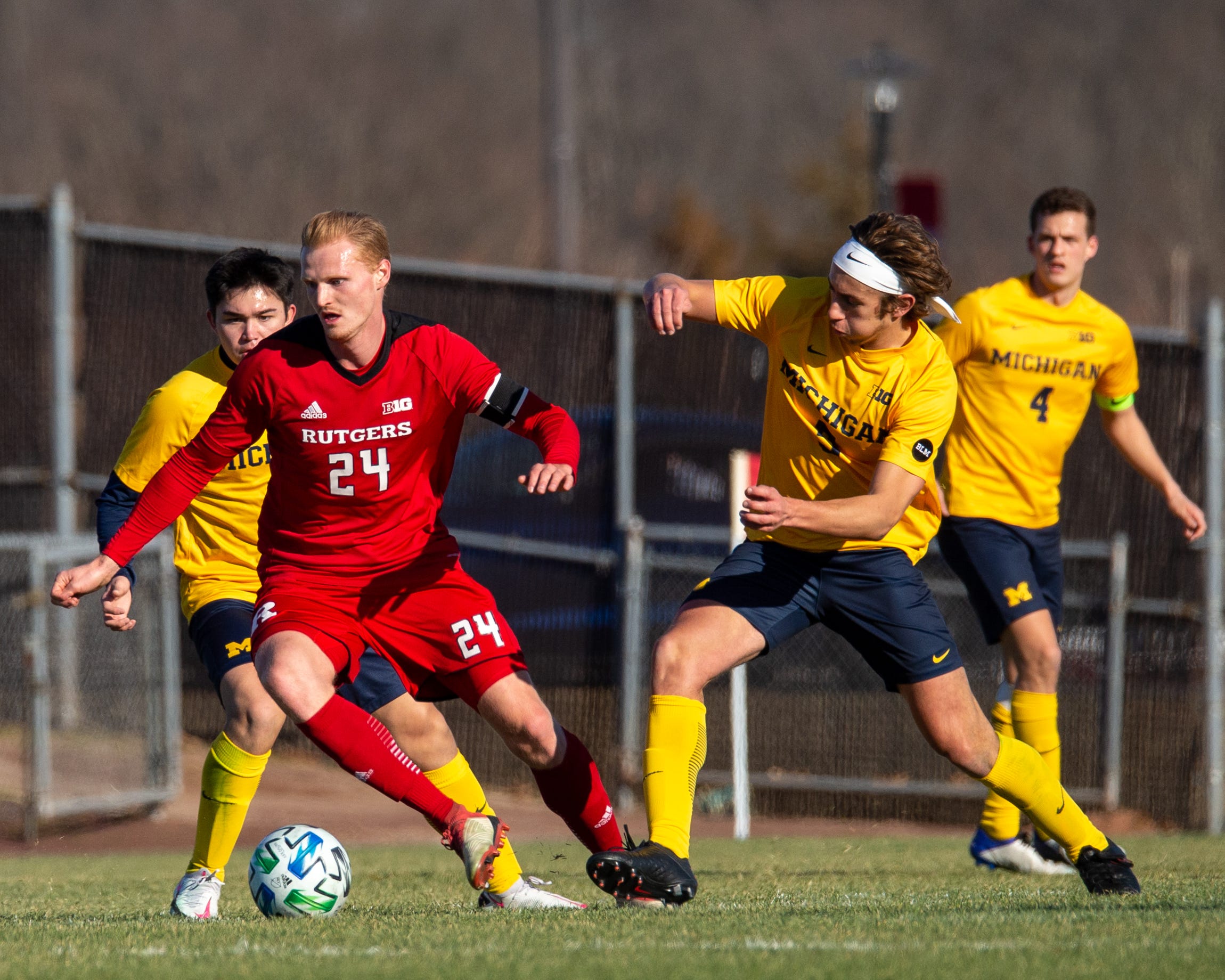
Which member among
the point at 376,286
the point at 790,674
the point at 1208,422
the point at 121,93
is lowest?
the point at 790,674

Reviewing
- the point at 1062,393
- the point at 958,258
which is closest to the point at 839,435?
the point at 1062,393

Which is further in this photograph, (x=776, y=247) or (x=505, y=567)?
(x=776, y=247)

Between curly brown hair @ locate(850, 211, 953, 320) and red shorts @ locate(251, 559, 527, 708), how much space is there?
167cm

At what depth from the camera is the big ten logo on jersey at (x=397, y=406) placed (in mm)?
5695

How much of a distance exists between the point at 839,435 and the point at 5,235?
8473 mm

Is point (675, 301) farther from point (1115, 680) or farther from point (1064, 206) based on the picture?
point (1115, 680)

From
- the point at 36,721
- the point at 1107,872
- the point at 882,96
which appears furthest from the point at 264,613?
the point at 882,96

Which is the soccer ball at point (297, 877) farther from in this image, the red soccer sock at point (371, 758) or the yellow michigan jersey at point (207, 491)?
the yellow michigan jersey at point (207, 491)

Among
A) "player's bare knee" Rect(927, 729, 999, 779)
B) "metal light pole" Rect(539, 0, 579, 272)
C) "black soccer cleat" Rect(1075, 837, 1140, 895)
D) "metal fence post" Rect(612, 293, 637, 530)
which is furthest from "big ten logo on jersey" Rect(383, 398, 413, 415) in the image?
"metal light pole" Rect(539, 0, 579, 272)

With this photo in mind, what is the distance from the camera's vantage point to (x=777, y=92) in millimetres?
67500

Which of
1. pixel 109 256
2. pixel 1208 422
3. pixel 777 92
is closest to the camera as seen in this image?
pixel 1208 422

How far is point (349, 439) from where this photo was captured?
566 centimetres

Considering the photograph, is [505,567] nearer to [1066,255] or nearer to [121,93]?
[1066,255]

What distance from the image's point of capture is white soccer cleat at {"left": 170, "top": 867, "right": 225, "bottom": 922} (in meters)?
5.76
